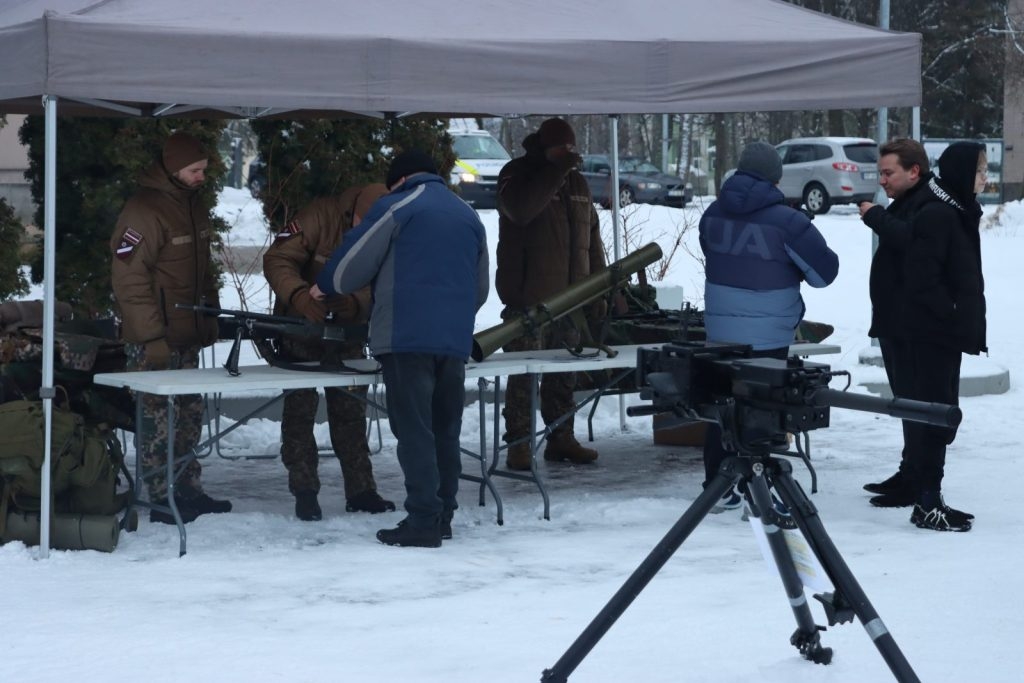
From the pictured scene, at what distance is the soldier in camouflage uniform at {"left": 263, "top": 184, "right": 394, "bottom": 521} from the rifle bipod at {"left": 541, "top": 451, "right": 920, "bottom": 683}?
2.92 metres

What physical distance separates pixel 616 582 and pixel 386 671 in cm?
140

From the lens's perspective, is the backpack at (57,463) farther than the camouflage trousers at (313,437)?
No

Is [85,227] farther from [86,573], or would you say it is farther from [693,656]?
[693,656]

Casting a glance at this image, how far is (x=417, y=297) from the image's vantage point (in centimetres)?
614

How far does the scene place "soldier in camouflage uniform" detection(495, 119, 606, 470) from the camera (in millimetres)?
7602

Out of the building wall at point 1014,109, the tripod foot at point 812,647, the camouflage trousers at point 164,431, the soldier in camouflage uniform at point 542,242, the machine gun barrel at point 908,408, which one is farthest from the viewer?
the building wall at point 1014,109

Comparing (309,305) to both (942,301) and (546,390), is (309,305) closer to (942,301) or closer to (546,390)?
(546,390)

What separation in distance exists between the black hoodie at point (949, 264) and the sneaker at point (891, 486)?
2.92 ft

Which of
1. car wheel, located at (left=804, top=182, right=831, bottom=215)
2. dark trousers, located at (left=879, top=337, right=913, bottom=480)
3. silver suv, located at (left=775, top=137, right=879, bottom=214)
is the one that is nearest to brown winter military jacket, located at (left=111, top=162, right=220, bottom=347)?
dark trousers, located at (left=879, top=337, right=913, bottom=480)

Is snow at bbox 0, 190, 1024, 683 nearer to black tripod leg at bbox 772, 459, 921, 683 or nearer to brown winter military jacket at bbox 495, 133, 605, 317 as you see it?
black tripod leg at bbox 772, 459, 921, 683

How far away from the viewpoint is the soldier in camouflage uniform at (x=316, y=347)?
6.68m

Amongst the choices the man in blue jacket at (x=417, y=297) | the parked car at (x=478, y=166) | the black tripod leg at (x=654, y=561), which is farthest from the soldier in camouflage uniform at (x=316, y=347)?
the parked car at (x=478, y=166)

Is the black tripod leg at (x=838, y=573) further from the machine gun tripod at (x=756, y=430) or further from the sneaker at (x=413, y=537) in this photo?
the sneaker at (x=413, y=537)

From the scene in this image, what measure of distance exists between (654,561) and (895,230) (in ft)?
10.3
